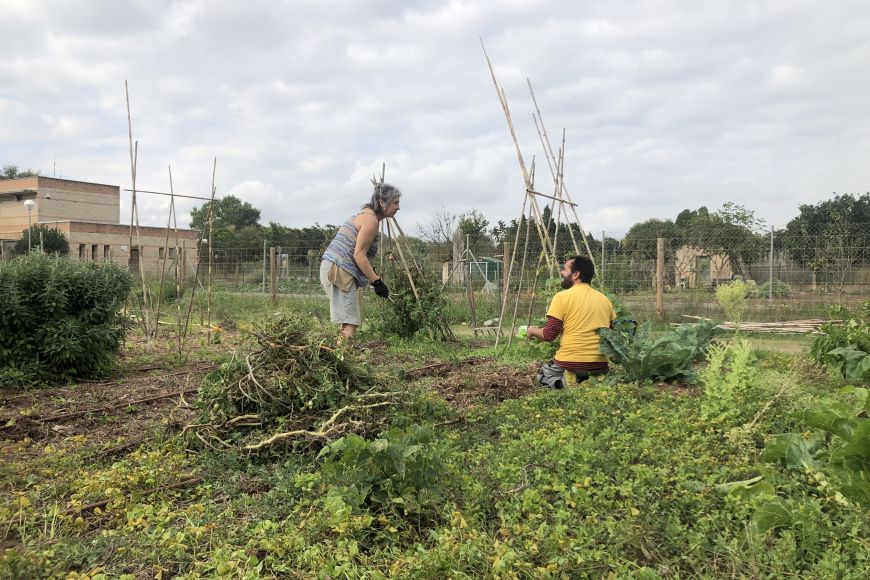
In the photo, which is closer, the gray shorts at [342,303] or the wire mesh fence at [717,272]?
the gray shorts at [342,303]

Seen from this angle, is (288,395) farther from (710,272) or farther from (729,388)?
(710,272)

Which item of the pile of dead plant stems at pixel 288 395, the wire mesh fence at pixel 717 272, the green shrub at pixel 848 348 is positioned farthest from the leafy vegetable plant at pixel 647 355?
the wire mesh fence at pixel 717 272

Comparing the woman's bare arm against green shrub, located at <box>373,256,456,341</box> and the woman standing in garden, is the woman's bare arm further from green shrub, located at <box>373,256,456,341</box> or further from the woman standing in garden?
green shrub, located at <box>373,256,456,341</box>

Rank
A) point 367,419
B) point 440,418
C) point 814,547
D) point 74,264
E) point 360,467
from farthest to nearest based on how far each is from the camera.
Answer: point 74,264 → point 440,418 → point 367,419 → point 360,467 → point 814,547

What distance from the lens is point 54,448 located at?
3693 mm

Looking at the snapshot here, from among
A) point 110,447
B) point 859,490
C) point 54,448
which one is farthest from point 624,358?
point 54,448

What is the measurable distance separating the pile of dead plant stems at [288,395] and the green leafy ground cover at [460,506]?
0.14 meters

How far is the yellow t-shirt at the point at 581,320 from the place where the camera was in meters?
5.25

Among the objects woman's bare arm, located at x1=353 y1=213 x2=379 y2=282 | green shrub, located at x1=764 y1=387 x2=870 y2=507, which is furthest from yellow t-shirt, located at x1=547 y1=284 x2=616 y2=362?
green shrub, located at x1=764 y1=387 x2=870 y2=507

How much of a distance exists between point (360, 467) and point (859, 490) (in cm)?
186

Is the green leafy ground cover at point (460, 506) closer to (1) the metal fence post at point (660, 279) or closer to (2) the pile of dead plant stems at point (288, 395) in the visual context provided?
(2) the pile of dead plant stems at point (288, 395)

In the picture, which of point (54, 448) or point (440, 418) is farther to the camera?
point (440, 418)

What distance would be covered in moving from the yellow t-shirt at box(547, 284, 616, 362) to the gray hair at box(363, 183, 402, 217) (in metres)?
1.91

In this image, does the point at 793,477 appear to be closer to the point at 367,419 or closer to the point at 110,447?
the point at 367,419
